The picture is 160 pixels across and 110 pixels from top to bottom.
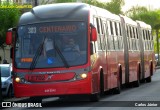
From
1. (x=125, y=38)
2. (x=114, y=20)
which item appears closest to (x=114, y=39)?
(x=114, y=20)

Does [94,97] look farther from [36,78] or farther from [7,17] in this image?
[7,17]

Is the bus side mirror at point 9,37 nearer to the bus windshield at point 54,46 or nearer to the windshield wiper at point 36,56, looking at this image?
the bus windshield at point 54,46

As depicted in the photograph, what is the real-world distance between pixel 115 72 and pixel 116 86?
22.6 inches

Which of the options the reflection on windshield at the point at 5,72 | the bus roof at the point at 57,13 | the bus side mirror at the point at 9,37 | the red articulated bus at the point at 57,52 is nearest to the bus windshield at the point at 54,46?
the red articulated bus at the point at 57,52

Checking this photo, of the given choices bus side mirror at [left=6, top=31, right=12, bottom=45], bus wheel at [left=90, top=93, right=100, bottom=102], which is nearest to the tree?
bus wheel at [left=90, top=93, right=100, bottom=102]

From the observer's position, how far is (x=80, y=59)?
20.7 metres

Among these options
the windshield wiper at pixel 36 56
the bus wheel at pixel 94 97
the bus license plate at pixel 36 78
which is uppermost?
the windshield wiper at pixel 36 56

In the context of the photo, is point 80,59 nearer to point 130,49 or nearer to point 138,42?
point 130,49

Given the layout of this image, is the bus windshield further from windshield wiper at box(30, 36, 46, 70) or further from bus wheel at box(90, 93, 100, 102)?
bus wheel at box(90, 93, 100, 102)

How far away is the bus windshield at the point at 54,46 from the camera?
68.0ft

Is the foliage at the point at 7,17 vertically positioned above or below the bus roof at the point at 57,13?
above

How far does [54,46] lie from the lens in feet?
68.3

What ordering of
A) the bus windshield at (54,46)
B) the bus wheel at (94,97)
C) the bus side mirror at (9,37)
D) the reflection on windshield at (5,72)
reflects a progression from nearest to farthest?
the bus windshield at (54,46)
the bus side mirror at (9,37)
the bus wheel at (94,97)
the reflection on windshield at (5,72)

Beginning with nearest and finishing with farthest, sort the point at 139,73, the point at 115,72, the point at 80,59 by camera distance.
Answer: the point at 80,59, the point at 115,72, the point at 139,73
